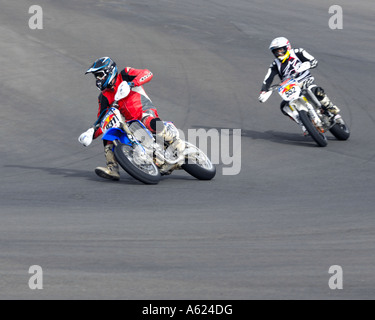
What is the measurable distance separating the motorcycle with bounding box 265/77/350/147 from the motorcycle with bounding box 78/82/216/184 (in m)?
3.01

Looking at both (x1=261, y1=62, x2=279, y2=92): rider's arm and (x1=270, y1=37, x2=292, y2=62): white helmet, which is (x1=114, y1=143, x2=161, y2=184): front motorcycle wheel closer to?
(x1=261, y1=62, x2=279, y2=92): rider's arm

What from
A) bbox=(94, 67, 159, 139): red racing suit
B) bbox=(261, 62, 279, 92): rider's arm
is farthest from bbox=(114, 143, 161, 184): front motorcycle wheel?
bbox=(261, 62, 279, 92): rider's arm

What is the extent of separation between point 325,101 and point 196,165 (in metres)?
3.93

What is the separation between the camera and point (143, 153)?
36.4ft

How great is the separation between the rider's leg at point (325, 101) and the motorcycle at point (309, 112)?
0.19 ft

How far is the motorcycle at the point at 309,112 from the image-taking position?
45.8 ft

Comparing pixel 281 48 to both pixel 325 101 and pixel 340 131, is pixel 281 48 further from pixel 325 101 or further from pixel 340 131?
pixel 340 131

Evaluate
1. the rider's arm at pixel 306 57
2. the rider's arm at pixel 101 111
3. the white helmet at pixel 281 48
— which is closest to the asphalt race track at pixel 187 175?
the rider's arm at pixel 101 111

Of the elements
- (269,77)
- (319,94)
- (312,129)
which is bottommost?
(312,129)

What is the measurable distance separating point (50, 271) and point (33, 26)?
17.8m

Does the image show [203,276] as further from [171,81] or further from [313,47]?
[313,47]

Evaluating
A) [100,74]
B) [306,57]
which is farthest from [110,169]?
[306,57]

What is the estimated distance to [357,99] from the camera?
17828 mm

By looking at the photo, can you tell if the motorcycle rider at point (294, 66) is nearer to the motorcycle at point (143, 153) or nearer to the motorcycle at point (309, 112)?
the motorcycle at point (309, 112)
